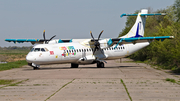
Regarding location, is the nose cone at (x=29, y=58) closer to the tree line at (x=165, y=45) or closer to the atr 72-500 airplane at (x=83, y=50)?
the atr 72-500 airplane at (x=83, y=50)

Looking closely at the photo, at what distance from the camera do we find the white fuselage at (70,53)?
23578 millimetres

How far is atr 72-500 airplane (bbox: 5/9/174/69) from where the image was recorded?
23875mm

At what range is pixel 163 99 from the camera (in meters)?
8.82

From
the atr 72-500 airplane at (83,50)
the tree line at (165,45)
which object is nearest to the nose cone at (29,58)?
the atr 72-500 airplane at (83,50)

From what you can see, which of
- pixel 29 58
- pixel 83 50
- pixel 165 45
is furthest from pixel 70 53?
pixel 165 45

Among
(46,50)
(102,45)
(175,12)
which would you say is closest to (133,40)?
(102,45)

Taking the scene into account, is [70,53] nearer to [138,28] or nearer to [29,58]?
[29,58]

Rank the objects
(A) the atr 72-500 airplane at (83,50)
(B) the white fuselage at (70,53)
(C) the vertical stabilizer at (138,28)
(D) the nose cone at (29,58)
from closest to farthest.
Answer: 1. (D) the nose cone at (29,58)
2. (B) the white fuselage at (70,53)
3. (A) the atr 72-500 airplane at (83,50)
4. (C) the vertical stabilizer at (138,28)

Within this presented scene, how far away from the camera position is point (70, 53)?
83.7ft

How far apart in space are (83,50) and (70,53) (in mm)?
1801

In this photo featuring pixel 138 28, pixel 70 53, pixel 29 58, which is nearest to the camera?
pixel 29 58

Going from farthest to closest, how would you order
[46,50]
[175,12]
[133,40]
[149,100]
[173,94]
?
[175,12] → [133,40] → [46,50] → [173,94] → [149,100]

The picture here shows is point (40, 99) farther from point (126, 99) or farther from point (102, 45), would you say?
point (102, 45)

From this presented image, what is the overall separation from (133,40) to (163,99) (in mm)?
18560
